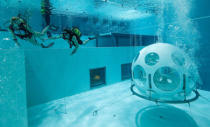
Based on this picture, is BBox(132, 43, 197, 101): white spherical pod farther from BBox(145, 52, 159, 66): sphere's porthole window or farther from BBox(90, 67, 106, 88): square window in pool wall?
BBox(90, 67, 106, 88): square window in pool wall

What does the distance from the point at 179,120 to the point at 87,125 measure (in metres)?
3.08

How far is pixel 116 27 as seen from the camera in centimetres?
1234

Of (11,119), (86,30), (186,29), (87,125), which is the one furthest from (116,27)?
(11,119)

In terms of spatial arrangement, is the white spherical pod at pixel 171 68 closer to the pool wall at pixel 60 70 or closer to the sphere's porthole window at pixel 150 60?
the sphere's porthole window at pixel 150 60

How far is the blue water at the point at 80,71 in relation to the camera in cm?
309

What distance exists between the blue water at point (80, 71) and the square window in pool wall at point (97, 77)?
0.57ft

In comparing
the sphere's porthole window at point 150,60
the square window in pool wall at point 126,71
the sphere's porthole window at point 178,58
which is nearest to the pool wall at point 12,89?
the sphere's porthole window at point 150,60

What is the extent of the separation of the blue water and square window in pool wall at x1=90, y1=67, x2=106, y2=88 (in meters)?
0.17

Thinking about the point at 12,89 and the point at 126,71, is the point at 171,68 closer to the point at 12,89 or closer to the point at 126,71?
the point at 12,89

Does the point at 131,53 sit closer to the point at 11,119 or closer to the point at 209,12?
the point at 209,12

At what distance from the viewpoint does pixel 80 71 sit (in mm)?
6750

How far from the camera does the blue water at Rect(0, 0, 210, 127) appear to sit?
3.09 metres

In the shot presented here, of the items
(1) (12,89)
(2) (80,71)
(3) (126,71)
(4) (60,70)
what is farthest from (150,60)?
(1) (12,89)

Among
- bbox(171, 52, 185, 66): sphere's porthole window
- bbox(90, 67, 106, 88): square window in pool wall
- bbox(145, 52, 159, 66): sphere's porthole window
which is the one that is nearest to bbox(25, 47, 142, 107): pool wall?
bbox(90, 67, 106, 88): square window in pool wall
